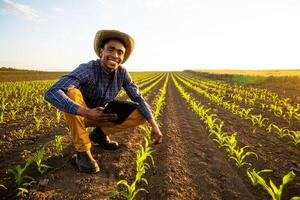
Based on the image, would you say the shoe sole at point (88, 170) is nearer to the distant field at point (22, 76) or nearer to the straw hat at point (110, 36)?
the straw hat at point (110, 36)

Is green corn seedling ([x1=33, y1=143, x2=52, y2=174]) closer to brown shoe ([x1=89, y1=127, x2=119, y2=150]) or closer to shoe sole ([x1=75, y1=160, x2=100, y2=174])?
shoe sole ([x1=75, y1=160, x2=100, y2=174])

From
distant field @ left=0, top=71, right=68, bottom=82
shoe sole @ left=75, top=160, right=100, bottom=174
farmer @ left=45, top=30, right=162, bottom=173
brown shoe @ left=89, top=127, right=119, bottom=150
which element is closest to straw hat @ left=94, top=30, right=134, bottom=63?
farmer @ left=45, top=30, right=162, bottom=173

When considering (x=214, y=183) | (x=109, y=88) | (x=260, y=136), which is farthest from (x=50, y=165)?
(x=260, y=136)

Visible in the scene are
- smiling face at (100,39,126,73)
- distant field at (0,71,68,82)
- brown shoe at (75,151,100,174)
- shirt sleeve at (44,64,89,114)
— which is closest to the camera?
shirt sleeve at (44,64,89,114)

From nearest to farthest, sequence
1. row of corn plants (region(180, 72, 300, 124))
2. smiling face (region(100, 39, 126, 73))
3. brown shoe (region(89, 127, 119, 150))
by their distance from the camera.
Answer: smiling face (region(100, 39, 126, 73)) < brown shoe (region(89, 127, 119, 150)) < row of corn plants (region(180, 72, 300, 124))

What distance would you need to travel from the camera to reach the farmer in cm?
298

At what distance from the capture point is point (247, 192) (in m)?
3.17

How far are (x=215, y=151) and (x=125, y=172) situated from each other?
1836mm

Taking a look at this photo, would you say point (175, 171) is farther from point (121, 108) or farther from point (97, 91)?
point (97, 91)

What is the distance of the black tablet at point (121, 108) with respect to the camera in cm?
335

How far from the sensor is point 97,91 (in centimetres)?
375

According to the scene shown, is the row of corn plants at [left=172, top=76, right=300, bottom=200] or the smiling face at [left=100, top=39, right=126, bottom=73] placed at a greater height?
the smiling face at [left=100, top=39, right=126, bottom=73]

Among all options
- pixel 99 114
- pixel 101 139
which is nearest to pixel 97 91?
pixel 101 139

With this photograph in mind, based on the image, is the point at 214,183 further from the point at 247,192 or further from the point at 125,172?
the point at 125,172
